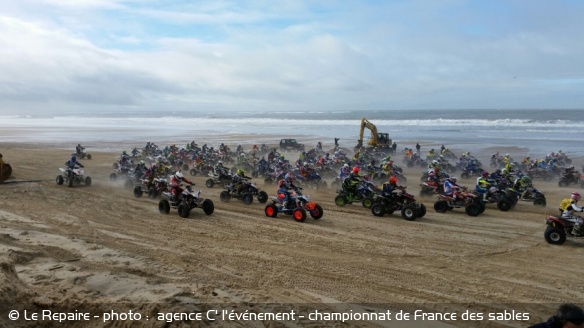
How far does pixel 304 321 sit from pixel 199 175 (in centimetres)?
1697

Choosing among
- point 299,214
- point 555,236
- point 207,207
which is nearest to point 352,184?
point 299,214

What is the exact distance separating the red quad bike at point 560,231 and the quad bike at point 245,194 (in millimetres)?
7832

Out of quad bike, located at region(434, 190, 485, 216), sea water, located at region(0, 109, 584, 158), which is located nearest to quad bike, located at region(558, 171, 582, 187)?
quad bike, located at region(434, 190, 485, 216)

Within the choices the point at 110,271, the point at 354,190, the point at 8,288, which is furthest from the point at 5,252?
the point at 354,190

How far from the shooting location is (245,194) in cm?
1414

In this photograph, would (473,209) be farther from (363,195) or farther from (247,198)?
(247,198)

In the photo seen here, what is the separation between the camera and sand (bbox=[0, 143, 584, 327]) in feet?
19.1

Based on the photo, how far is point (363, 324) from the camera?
5.64 meters

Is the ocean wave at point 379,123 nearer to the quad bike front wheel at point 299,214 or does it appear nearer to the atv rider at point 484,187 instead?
the atv rider at point 484,187

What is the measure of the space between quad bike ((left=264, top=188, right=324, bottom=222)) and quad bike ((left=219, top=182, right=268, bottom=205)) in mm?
1839

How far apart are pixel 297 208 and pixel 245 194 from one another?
9.39 ft

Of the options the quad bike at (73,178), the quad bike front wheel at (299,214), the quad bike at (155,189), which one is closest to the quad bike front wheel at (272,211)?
the quad bike front wheel at (299,214)

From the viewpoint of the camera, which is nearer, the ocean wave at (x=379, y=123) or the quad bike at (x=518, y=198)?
the quad bike at (x=518, y=198)

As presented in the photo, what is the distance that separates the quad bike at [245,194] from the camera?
46.3 feet
